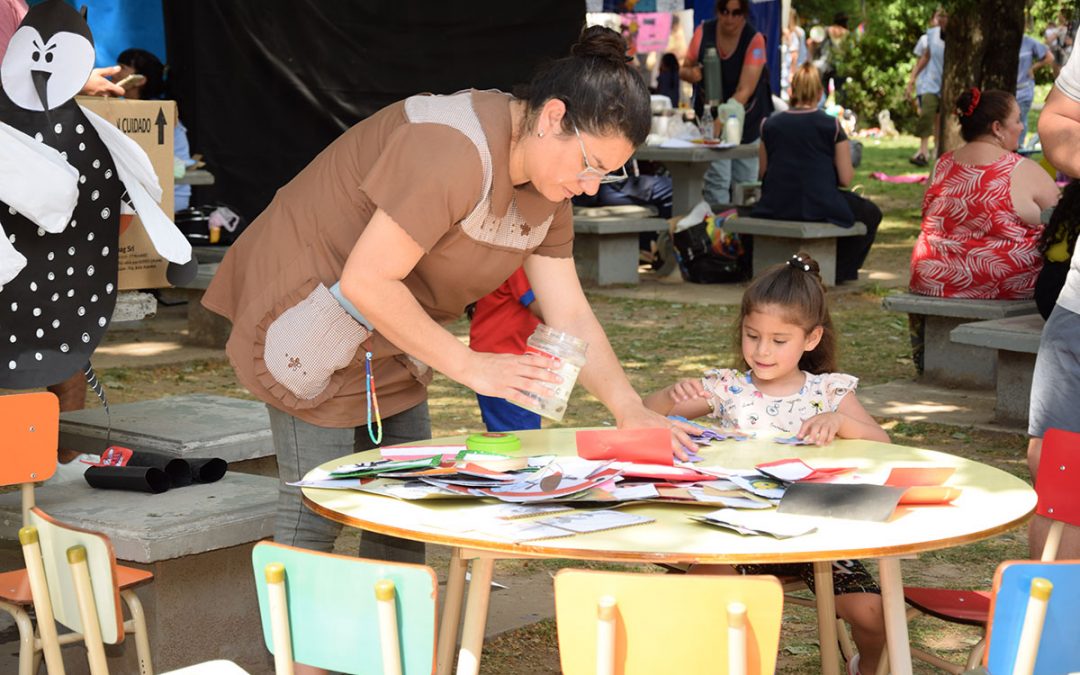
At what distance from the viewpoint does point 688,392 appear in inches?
142

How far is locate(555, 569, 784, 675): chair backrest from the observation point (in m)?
1.95

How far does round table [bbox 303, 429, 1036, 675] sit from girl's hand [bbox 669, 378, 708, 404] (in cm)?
58

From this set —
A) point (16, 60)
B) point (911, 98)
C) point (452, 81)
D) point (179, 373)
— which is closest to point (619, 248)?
point (452, 81)

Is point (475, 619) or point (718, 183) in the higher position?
point (475, 619)

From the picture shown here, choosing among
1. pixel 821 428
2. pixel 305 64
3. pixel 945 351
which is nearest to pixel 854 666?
pixel 821 428

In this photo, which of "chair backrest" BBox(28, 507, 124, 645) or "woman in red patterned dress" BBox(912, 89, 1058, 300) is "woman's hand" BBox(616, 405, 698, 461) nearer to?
"chair backrest" BBox(28, 507, 124, 645)

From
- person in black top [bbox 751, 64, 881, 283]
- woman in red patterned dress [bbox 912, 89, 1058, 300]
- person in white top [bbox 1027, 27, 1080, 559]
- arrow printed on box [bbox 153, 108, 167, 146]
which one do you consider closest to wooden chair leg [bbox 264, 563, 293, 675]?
person in white top [bbox 1027, 27, 1080, 559]

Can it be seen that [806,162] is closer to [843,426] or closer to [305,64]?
[305,64]

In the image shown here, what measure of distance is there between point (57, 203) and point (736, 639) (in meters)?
2.31

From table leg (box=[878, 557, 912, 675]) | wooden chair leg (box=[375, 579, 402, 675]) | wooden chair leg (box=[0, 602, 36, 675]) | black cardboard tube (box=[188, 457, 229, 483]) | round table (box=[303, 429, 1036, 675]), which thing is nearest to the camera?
wooden chair leg (box=[375, 579, 402, 675])

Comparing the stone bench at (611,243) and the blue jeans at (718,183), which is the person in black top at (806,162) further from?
the blue jeans at (718,183)

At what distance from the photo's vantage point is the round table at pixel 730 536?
223 cm

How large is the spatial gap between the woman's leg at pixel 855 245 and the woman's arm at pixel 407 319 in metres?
7.74

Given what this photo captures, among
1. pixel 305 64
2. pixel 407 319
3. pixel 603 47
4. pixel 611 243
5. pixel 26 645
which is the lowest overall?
pixel 611 243
